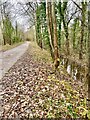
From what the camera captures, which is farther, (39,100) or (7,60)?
(7,60)

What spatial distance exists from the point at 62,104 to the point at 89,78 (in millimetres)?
1850

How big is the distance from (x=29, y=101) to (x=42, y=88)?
1238 mm

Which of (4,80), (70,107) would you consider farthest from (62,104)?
(4,80)

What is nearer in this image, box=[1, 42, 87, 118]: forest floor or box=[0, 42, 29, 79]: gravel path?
box=[1, 42, 87, 118]: forest floor

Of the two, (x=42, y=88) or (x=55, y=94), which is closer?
(x=55, y=94)

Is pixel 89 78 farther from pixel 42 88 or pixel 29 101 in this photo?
pixel 42 88

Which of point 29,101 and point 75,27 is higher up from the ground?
point 75,27

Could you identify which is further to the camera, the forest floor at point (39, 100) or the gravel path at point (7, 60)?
the gravel path at point (7, 60)

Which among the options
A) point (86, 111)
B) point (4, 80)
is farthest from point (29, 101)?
point (4, 80)

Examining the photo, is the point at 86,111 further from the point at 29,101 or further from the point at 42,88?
the point at 42,88

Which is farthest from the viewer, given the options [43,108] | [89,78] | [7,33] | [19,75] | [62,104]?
[7,33]

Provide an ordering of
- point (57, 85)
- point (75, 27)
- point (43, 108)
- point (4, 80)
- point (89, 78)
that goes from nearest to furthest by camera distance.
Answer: point (89, 78) → point (43, 108) → point (57, 85) → point (4, 80) → point (75, 27)

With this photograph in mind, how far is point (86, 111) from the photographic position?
5.36 meters

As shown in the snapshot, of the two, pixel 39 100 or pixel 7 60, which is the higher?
pixel 39 100
